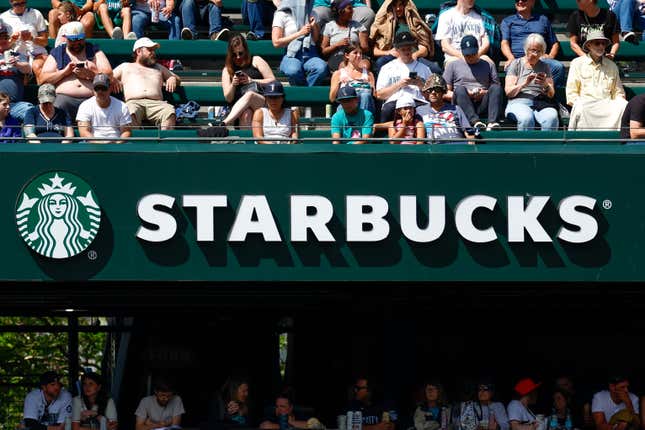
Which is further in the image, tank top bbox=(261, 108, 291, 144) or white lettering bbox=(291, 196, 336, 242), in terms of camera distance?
tank top bbox=(261, 108, 291, 144)

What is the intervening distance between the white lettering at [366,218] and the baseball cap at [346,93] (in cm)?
140

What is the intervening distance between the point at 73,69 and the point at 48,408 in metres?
3.29

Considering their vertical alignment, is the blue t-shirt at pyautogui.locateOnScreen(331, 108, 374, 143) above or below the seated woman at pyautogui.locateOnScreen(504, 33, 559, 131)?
below

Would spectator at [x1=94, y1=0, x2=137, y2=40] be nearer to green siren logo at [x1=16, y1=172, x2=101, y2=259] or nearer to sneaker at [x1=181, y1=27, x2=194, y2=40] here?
sneaker at [x1=181, y1=27, x2=194, y2=40]

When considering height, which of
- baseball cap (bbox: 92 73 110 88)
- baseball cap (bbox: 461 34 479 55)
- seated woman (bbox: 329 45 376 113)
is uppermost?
baseball cap (bbox: 461 34 479 55)

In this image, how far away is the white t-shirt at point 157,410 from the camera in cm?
1370

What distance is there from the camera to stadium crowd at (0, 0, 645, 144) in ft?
44.2

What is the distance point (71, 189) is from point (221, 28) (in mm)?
4561

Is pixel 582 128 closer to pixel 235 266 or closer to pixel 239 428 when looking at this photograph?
pixel 235 266

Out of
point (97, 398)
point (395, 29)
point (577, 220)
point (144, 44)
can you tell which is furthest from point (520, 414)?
point (144, 44)

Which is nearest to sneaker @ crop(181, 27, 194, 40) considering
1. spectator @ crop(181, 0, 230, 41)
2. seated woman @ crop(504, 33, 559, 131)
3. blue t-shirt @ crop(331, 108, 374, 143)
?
spectator @ crop(181, 0, 230, 41)

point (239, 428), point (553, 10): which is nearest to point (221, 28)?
point (553, 10)

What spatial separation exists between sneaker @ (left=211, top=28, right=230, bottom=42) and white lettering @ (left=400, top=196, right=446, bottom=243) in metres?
4.44

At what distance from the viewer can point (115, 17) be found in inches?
650
